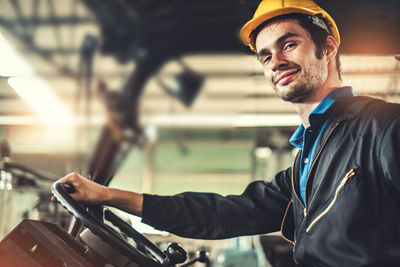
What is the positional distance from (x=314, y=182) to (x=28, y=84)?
4068 mm

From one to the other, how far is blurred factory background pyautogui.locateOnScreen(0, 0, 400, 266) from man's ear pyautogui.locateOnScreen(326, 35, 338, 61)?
1.06 ft

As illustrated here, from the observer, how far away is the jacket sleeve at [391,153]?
87 cm

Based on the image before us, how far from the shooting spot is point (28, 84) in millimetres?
4301

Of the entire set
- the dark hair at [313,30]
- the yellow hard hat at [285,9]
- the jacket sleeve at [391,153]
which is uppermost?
the yellow hard hat at [285,9]

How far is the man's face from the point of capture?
1.21 metres

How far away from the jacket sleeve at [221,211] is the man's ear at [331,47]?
0.45 meters

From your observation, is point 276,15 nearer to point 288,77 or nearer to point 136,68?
point 288,77

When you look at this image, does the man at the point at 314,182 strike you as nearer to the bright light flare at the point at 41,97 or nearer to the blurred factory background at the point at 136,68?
the blurred factory background at the point at 136,68

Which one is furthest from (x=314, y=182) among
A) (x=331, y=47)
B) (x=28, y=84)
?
(x=28, y=84)

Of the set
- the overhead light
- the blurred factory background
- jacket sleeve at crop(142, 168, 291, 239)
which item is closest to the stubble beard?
jacket sleeve at crop(142, 168, 291, 239)

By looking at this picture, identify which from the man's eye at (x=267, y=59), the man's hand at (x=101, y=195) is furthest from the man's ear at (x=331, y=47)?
the man's hand at (x=101, y=195)

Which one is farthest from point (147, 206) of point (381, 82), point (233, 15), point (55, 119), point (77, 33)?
point (55, 119)

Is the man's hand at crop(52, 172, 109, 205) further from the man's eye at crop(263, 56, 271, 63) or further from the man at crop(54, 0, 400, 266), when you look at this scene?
the man's eye at crop(263, 56, 271, 63)

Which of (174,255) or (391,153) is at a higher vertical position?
(391,153)
